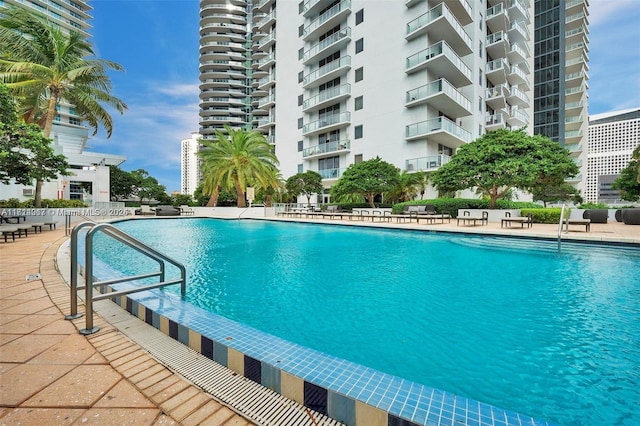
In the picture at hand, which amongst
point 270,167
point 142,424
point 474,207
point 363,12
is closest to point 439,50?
point 363,12

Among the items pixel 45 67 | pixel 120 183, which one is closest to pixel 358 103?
pixel 45 67

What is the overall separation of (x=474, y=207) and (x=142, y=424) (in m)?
22.0

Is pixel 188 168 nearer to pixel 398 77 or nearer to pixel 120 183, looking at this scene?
pixel 120 183

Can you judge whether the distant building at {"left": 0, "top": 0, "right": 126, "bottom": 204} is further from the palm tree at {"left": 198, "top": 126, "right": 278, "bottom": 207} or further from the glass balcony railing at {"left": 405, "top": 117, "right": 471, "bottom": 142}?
the glass balcony railing at {"left": 405, "top": 117, "right": 471, "bottom": 142}

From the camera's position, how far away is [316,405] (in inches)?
68.1

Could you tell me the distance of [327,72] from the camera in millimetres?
31125

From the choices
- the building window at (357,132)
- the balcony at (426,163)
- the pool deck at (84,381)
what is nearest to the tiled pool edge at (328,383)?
the pool deck at (84,381)

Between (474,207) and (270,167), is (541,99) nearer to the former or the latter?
(474,207)

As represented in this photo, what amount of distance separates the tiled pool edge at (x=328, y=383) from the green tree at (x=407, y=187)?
20.7m

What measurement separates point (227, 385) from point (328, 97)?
32.2 m

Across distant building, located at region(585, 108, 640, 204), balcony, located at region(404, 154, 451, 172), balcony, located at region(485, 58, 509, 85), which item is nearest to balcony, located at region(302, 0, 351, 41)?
balcony, located at region(485, 58, 509, 85)

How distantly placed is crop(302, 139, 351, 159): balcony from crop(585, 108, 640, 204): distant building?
9630 centimetres

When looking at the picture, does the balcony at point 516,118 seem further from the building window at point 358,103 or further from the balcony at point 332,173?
the balcony at point 332,173

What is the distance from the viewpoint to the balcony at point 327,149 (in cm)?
2966
